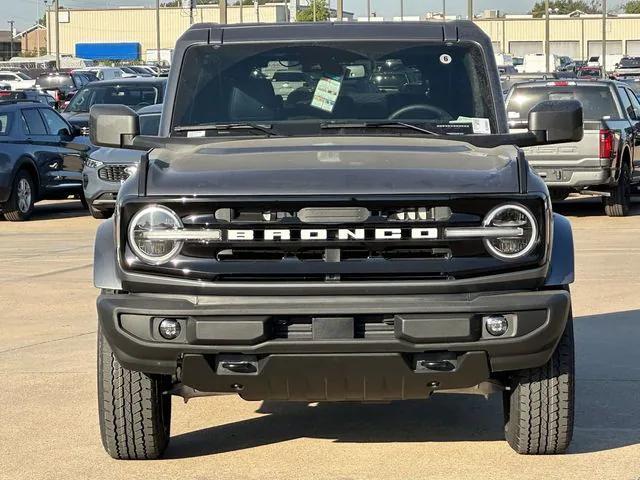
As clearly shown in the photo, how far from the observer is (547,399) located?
5.91 m

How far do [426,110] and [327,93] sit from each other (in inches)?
20.2

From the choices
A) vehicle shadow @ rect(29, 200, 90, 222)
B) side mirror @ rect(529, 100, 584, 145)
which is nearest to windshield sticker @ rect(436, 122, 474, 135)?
side mirror @ rect(529, 100, 584, 145)

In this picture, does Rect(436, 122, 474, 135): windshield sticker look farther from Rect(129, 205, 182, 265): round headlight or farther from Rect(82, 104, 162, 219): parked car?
Rect(82, 104, 162, 219): parked car

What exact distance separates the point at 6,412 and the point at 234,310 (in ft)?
8.10

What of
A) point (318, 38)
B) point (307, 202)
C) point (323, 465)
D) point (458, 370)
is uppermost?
point (318, 38)

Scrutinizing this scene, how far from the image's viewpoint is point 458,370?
18.0 ft

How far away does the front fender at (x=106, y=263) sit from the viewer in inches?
221

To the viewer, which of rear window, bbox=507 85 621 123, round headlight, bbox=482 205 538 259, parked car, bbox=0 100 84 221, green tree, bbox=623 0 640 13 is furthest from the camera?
green tree, bbox=623 0 640 13

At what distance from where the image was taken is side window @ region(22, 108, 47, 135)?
19938mm

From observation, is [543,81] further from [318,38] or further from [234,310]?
[234,310]

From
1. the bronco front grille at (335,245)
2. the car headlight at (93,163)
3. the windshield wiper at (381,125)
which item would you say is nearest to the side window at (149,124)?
the car headlight at (93,163)

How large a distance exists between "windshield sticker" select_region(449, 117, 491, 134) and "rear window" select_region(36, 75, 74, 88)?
44.9 m

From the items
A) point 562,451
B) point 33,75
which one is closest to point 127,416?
point 562,451

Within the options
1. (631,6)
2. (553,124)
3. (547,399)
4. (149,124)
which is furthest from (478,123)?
(631,6)
